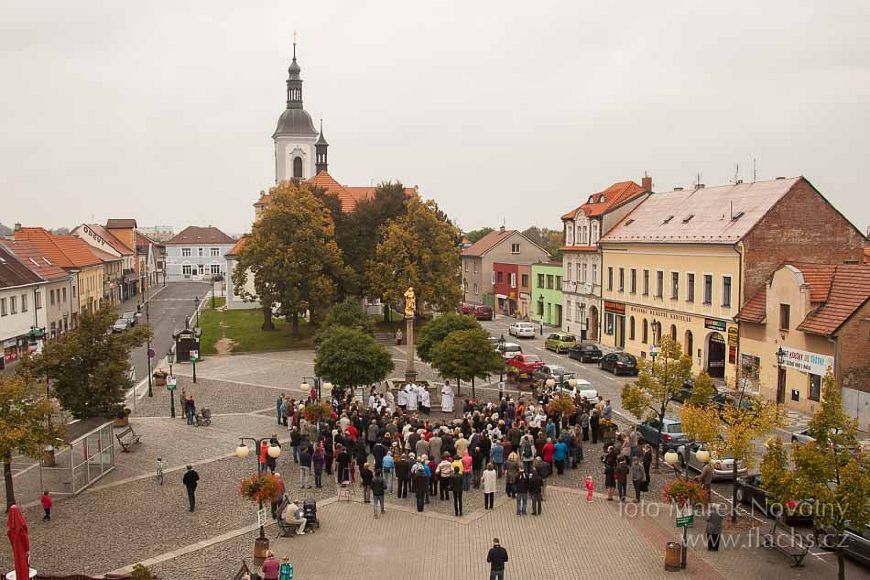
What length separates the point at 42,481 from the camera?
73.3 ft

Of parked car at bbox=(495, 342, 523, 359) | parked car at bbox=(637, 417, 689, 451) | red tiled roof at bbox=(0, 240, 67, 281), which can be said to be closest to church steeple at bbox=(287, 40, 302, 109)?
A: red tiled roof at bbox=(0, 240, 67, 281)

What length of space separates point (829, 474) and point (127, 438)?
2258cm

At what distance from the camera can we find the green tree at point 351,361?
104 ft

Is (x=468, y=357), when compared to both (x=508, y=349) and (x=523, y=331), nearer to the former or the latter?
(x=508, y=349)

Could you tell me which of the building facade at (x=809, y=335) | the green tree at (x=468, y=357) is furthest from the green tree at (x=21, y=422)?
the building facade at (x=809, y=335)

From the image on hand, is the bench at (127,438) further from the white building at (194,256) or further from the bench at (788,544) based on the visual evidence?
the white building at (194,256)

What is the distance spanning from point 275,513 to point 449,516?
4.39 m

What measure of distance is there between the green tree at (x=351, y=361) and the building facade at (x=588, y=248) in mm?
25311

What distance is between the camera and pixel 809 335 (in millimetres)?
32125

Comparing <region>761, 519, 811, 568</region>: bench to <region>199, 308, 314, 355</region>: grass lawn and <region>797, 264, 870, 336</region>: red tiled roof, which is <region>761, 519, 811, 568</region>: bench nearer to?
<region>797, 264, 870, 336</region>: red tiled roof

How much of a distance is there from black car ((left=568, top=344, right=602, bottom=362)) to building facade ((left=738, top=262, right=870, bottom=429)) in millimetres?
9778

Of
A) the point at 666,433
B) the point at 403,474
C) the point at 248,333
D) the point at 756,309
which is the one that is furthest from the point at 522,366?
the point at 248,333

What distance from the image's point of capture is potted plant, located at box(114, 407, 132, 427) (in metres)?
25.4

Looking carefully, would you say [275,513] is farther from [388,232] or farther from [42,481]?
[388,232]
